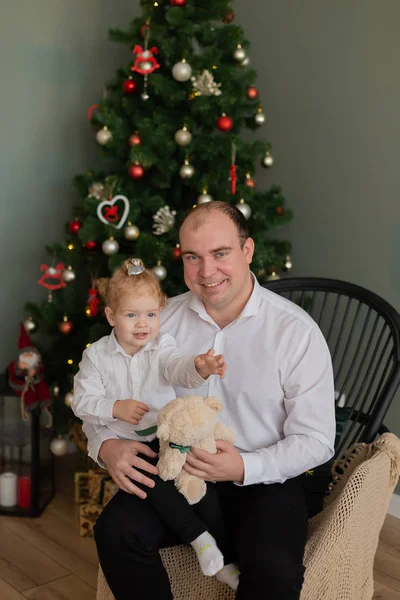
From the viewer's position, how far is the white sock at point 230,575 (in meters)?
1.71

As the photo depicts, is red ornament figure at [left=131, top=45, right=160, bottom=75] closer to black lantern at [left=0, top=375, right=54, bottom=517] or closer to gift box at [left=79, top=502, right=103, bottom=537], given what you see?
black lantern at [left=0, top=375, right=54, bottom=517]

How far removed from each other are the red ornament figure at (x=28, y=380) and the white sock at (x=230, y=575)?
1298 millimetres

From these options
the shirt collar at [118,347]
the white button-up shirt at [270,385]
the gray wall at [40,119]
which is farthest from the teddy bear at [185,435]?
the gray wall at [40,119]

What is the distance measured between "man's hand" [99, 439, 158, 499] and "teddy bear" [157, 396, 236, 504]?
0.05 meters

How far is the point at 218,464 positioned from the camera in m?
1.73

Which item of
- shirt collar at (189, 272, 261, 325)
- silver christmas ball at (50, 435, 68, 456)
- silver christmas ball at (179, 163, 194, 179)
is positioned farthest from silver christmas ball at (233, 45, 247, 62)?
silver christmas ball at (50, 435, 68, 456)

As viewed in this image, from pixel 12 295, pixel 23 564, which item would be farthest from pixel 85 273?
pixel 23 564

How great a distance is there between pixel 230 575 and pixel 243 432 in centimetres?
37

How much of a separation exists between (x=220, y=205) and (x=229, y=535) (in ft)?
2.68

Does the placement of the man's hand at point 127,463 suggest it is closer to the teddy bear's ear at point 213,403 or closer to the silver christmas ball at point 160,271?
the teddy bear's ear at point 213,403

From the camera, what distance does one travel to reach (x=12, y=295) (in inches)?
128

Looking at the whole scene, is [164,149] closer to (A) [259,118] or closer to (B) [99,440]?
(A) [259,118]

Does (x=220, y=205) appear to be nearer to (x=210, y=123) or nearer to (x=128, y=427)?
(x=128, y=427)

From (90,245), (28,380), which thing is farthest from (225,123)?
(28,380)
